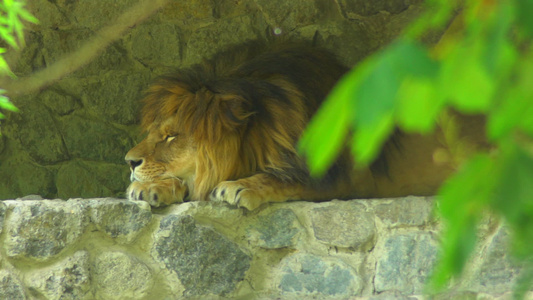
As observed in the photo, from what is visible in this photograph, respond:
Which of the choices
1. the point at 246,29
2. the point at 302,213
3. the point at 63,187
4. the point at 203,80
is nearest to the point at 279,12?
the point at 246,29

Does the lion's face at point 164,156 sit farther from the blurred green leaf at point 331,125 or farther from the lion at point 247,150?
the blurred green leaf at point 331,125

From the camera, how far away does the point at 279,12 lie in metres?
3.85

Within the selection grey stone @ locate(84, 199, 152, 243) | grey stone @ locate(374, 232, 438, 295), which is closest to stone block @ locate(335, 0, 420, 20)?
grey stone @ locate(374, 232, 438, 295)

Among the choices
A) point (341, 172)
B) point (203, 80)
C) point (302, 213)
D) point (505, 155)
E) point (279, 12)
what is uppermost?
point (279, 12)

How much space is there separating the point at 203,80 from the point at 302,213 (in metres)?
0.78

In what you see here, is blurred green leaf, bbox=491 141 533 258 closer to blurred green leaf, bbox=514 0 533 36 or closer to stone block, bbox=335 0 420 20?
blurred green leaf, bbox=514 0 533 36

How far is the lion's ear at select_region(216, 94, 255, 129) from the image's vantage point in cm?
276

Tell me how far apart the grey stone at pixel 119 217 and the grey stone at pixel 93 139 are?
1.97m

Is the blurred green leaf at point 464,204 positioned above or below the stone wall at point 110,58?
below

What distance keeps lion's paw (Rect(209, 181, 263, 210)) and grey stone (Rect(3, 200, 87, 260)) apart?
0.51 m

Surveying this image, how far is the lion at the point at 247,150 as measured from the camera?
275 centimetres

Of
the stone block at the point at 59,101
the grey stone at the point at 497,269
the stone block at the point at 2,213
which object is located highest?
the stone block at the point at 59,101

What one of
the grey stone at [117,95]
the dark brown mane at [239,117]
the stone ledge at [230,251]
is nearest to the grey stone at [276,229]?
the stone ledge at [230,251]

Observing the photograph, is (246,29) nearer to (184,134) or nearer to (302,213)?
(184,134)
